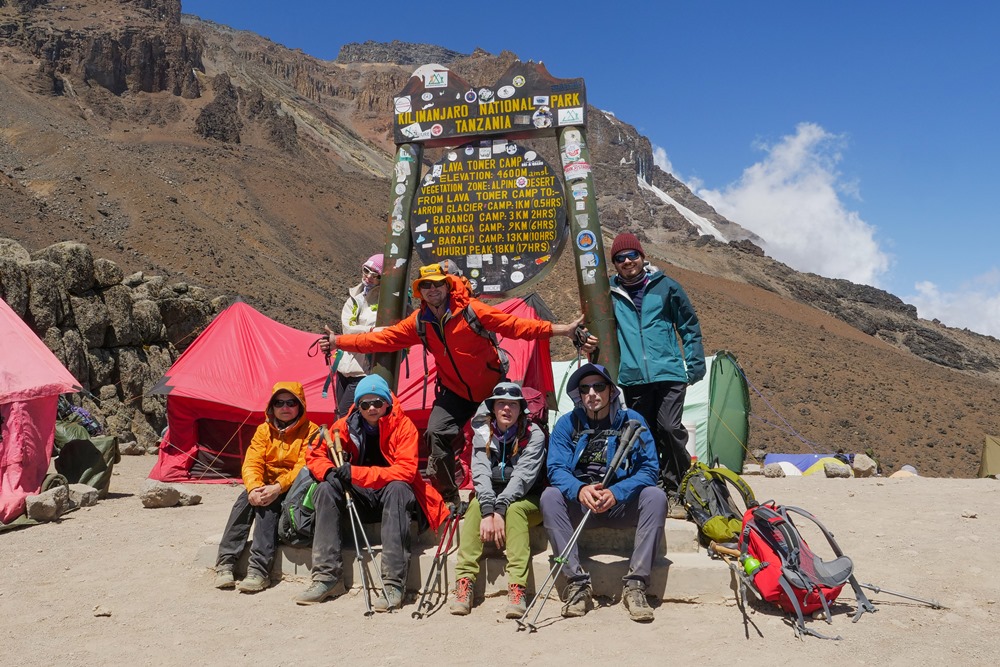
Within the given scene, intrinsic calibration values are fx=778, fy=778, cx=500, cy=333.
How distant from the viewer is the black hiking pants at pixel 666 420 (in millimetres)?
4605

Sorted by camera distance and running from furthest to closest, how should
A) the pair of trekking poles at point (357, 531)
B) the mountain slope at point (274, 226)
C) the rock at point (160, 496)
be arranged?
the mountain slope at point (274, 226) → the rock at point (160, 496) → the pair of trekking poles at point (357, 531)

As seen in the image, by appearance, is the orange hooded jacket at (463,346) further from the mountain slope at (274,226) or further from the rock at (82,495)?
the mountain slope at (274,226)

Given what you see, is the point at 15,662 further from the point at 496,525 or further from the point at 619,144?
the point at 619,144

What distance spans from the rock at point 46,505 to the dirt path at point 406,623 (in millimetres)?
458

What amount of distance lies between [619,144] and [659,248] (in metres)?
81.9

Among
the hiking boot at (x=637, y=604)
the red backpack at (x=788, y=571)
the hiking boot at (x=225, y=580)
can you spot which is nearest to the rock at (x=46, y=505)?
the hiking boot at (x=225, y=580)

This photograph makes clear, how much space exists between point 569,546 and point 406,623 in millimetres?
886

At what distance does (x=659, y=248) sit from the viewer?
2239 inches

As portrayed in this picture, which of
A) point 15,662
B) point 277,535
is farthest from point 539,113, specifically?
point 15,662

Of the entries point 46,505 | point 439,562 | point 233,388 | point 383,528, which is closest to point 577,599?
point 439,562

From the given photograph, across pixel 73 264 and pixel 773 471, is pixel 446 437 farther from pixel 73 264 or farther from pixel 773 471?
pixel 73 264

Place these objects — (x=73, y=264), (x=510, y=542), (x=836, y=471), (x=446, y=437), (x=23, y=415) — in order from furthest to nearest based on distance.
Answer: (x=73, y=264) → (x=836, y=471) → (x=23, y=415) → (x=446, y=437) → (x=510, y=542)

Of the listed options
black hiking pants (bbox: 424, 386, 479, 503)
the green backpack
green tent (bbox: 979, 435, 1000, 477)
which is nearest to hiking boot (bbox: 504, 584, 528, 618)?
black hiking pants (bbox: 424, 386, 479, 503)

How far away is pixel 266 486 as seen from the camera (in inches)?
173
